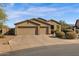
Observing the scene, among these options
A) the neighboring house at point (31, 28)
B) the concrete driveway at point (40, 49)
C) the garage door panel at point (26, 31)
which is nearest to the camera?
the concrete driveway at point (40, 49)

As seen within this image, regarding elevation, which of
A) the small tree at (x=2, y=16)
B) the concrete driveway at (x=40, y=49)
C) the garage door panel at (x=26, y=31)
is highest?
the small tree at (x=2, y=16)

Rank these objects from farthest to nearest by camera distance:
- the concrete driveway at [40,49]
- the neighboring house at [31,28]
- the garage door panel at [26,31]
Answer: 1. the neighboring house at [31,28]
2. the garage door panel at [26,31]
3. the concrete driveway at [40,49]

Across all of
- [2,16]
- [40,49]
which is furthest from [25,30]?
[40,49]

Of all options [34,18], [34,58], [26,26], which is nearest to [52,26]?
[34,18]

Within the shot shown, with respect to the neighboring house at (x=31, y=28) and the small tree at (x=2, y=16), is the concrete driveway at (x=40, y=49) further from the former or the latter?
the neighboring house at (x=31, y=28)

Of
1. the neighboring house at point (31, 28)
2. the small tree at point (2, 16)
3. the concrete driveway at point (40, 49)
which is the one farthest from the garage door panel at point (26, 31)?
the concrete driveway at point (40, 49)

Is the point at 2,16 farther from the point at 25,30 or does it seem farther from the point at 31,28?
the point at 31,28

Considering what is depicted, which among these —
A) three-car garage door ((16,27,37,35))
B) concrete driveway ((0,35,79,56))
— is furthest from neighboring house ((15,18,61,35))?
concrete driveway ((0,35,79,56))

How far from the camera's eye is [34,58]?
15445 millimetres

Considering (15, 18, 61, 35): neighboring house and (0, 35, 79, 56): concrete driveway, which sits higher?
(0, 35, 79, 56): concrete driveway

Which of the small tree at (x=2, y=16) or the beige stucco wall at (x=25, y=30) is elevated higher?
the small tree at (x=2, y=16)

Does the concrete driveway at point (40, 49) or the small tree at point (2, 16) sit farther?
the small tree at point (2, 16)

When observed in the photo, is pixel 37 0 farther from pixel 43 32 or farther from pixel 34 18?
pixel 34 18

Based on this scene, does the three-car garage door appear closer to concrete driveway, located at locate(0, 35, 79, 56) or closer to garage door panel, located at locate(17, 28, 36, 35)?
garage door panel, located at locate(17, 28, 36, 35)
